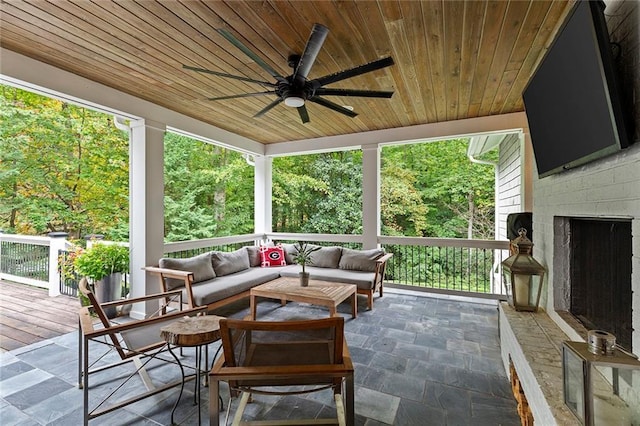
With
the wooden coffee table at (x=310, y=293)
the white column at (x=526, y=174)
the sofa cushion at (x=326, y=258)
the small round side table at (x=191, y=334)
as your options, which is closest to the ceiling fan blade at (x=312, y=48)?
the small round side table at (x=191, y=334)

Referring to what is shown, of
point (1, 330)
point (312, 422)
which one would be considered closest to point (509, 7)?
point (312, 422)

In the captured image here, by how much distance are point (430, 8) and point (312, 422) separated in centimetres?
283

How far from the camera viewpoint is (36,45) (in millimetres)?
2535

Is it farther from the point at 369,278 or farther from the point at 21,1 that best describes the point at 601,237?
the point at 21,1

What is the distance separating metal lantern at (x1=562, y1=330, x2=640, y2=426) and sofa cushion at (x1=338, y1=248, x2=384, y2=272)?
323 centimetres

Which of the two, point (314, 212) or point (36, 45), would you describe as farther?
point (314, 212)

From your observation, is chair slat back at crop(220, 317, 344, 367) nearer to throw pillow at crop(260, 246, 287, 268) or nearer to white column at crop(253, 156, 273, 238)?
throw pillow at crop(260, 246, 287, 268)

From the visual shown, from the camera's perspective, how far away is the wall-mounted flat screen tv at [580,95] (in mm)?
1231

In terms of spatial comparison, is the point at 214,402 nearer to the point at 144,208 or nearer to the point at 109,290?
the point at 144,208

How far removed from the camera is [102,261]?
3.82 metres

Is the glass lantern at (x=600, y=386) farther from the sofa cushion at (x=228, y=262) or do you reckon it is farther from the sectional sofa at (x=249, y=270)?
the sofa cushion at (x=228, y=262)

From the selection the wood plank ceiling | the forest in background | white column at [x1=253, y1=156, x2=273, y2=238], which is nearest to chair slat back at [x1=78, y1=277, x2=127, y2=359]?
the wood plank ceiling

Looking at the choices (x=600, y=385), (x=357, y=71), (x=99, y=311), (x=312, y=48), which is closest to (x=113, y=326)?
(x=99, y=311)

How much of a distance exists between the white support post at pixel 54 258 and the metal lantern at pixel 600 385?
20.0ft
